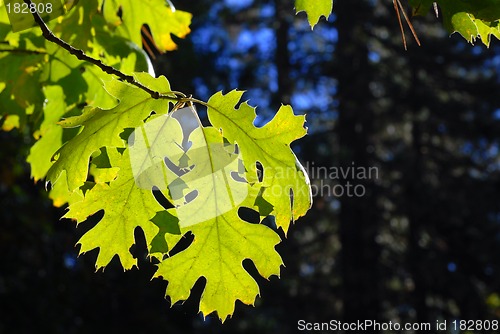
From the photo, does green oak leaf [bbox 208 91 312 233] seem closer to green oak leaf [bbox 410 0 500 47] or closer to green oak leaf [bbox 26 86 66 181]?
green oak leaf [bbox 410 0 500 47]

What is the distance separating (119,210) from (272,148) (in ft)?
1.22

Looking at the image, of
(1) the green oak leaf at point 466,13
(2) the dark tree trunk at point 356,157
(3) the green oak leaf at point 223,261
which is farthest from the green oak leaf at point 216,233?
(2) the dark tree trunk at point 356,157

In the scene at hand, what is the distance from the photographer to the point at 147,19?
2.24 meters

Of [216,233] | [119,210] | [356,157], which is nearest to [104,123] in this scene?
[119,210]

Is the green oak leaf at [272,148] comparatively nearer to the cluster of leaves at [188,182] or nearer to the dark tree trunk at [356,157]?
the cluster of leaves at [188,182]

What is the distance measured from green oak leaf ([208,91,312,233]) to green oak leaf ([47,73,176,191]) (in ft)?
0.44

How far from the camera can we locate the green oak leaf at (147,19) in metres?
2.12

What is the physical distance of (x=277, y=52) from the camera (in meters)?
16.4

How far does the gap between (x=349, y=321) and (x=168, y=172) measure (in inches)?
511

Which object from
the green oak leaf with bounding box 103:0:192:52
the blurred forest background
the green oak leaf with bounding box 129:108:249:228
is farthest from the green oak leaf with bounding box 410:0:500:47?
the blurred forest background

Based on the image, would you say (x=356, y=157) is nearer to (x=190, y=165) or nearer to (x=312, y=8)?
(x=312, y=8)

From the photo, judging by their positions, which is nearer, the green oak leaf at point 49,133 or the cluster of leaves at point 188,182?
A: the cluster of leaves at point 188,182

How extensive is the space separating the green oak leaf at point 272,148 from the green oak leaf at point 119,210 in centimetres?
22

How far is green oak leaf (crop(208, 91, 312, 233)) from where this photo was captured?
1.39 metres
